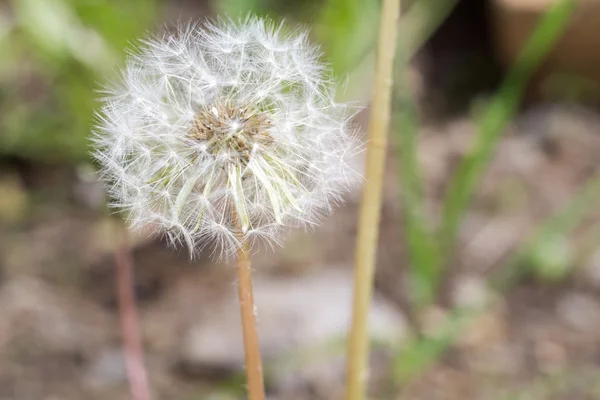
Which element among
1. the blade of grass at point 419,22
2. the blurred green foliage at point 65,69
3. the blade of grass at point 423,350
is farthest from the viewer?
the blade of grass at point 419,22

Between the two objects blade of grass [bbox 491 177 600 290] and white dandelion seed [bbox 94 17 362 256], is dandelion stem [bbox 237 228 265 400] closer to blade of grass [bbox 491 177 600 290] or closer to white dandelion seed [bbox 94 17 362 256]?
white dandelion seed [bbox 94 17 362 256]

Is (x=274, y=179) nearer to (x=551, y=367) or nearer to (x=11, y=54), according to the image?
(x=551, y=367)

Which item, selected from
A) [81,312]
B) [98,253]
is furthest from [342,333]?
[98,253]

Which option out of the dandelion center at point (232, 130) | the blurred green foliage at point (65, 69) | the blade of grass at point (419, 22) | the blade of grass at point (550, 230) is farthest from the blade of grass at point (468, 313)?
the blurred green foliage at point (65, 69)

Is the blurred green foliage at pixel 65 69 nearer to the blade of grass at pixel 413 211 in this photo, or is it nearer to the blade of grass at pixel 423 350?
the blade of grass at pixel 413 211

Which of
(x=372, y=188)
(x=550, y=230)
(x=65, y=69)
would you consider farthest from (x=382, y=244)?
(x=372, y=188)
